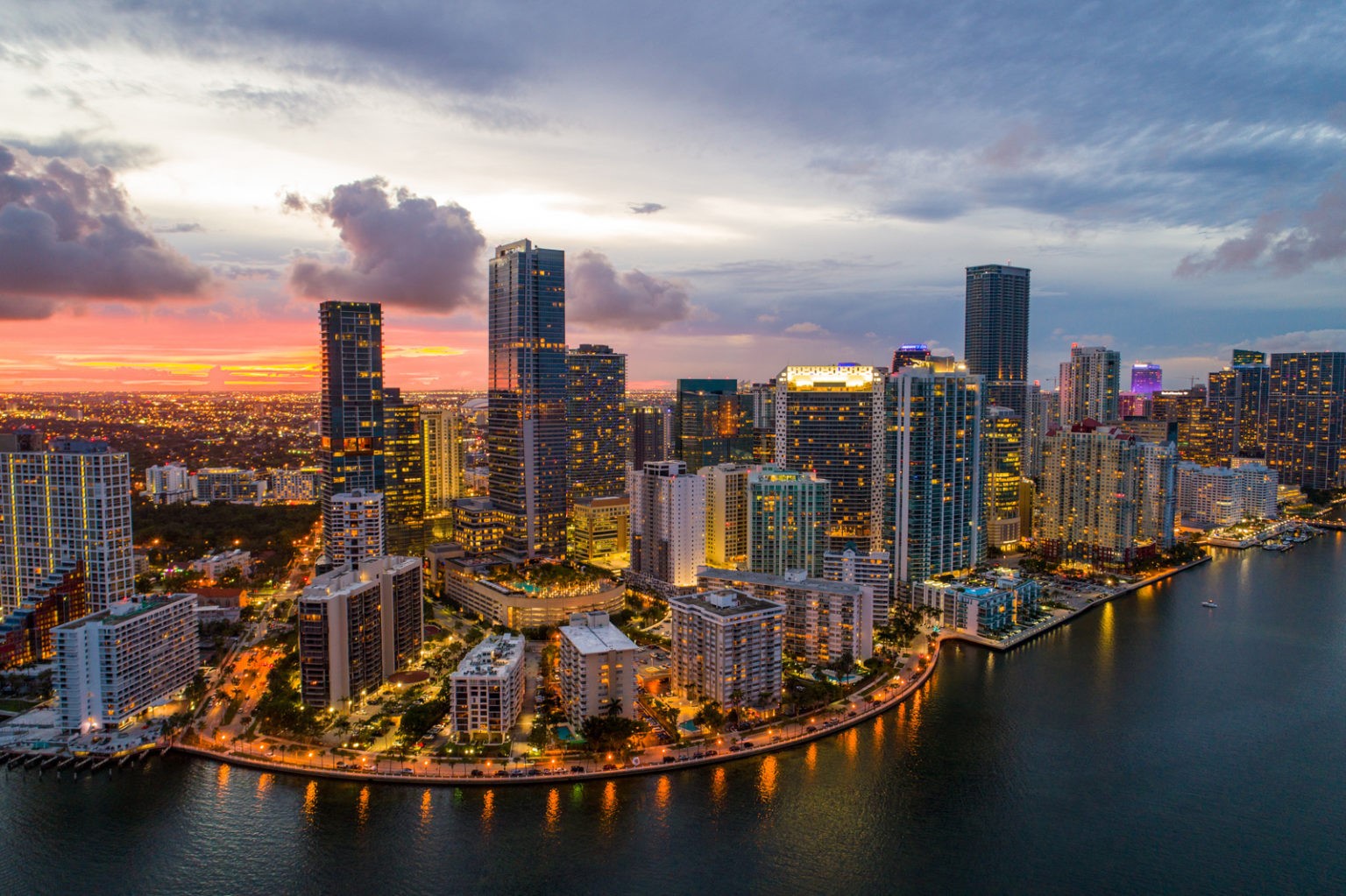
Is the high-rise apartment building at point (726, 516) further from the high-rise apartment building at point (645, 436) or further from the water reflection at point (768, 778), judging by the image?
the high-rise apartment building at point (645, 436)

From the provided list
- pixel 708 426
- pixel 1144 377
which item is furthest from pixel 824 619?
pixel 1144 377

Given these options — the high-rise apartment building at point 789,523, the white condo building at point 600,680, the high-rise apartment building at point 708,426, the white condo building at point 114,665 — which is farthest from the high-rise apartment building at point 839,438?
the white condo building at point 114,665

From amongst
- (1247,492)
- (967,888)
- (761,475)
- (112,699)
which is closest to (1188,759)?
(967,888)

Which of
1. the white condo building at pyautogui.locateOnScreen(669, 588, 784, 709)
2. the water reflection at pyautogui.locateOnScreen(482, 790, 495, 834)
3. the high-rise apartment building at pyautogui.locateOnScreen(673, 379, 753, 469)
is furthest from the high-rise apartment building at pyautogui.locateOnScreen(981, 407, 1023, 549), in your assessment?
the water reflection at pyautogui.locateOnScreen(482, 790, 495, 834)

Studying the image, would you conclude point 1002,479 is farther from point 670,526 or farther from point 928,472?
point 670,526

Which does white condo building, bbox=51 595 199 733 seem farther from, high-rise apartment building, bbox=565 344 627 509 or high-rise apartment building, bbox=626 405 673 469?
high-rise apartment building, bbox=626 405 673 469

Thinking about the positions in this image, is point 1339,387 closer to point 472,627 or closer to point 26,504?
point 472,627
